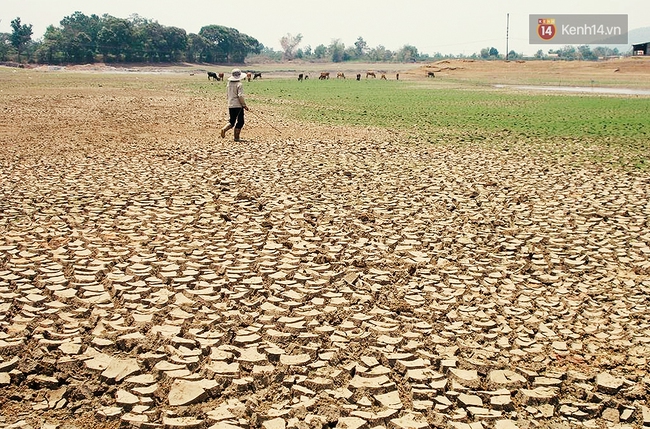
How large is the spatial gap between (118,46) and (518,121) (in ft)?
284

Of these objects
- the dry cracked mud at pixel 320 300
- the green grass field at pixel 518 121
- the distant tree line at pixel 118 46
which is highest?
the distant tree line at pixel 118 46

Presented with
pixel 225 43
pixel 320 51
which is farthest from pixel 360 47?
pixel 225 43

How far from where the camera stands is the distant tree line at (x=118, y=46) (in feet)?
292

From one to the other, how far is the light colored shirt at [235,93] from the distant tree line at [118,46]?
85.9 metres

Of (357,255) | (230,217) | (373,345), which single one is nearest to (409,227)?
(357,255)

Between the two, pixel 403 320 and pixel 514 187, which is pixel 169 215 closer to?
pixel 403 320

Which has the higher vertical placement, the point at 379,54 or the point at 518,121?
the point at 379,54

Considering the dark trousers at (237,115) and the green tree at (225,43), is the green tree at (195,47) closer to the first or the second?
the green tree at (225,43)

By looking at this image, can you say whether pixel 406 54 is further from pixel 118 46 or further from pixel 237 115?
pixel 237 115

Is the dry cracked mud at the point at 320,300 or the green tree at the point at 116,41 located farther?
the green tree at the point at 116,41

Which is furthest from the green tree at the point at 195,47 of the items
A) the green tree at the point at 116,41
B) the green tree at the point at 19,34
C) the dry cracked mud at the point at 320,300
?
the dry cracked mud at the point at 320,300

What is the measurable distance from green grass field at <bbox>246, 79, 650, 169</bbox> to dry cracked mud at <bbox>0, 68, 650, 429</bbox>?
4193mm

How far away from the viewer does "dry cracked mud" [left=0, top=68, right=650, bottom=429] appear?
123 inches

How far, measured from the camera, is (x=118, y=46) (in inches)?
3629
